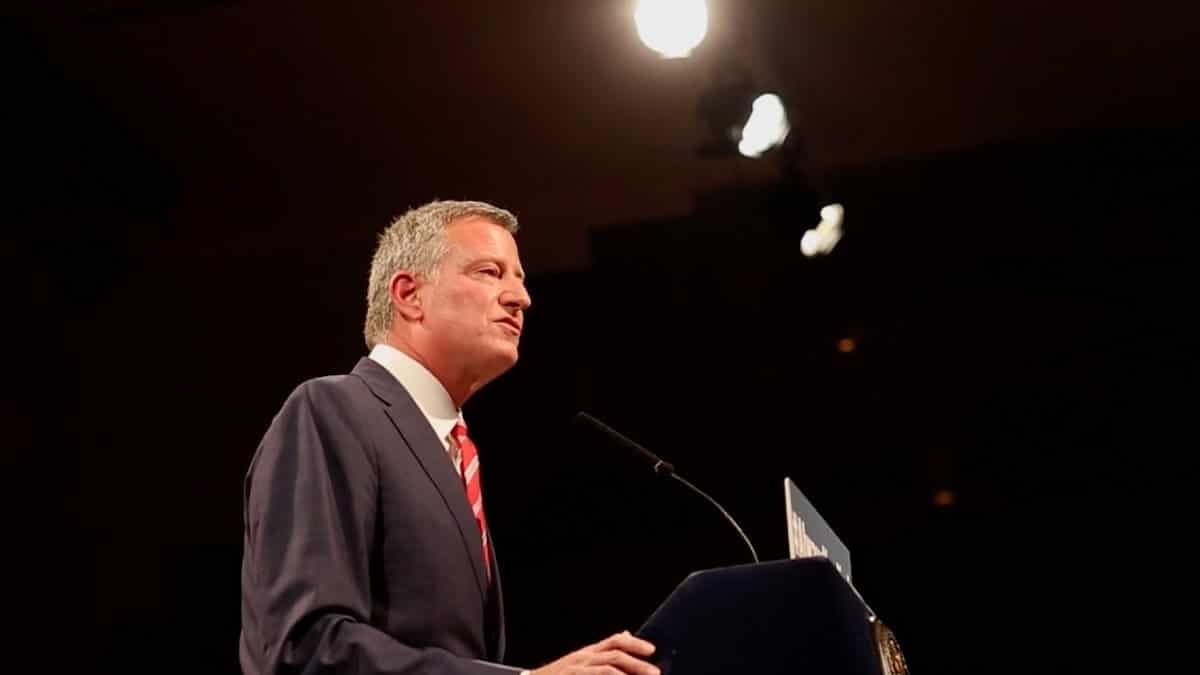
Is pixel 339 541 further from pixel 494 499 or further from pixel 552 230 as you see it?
pixel 552 230

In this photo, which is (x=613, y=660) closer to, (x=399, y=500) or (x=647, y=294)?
(x=399, y=500)

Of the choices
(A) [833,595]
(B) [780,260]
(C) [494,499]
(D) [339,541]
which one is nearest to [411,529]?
(D) [339,541]

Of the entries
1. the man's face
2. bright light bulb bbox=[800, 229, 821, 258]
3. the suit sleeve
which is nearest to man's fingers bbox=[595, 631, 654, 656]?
the suit sleeve

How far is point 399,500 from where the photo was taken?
5.67 feet

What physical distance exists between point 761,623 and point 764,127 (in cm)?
339

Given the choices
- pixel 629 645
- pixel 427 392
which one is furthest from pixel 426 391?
pixel 629 645

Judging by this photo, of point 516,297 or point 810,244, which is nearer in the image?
point 516,297

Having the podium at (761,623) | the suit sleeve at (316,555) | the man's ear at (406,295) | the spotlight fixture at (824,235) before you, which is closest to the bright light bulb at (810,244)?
the spotlight fixture at (824,235)

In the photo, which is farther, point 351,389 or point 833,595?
point 351,389

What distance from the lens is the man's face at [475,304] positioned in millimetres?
2018

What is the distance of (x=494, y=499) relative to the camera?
15.5 ft

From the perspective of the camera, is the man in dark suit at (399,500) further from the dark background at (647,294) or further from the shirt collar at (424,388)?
the dark background at (647,294)

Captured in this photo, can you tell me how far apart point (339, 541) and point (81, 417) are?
3443 millimetres

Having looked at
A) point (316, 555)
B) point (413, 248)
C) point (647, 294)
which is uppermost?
point (647, 294)
